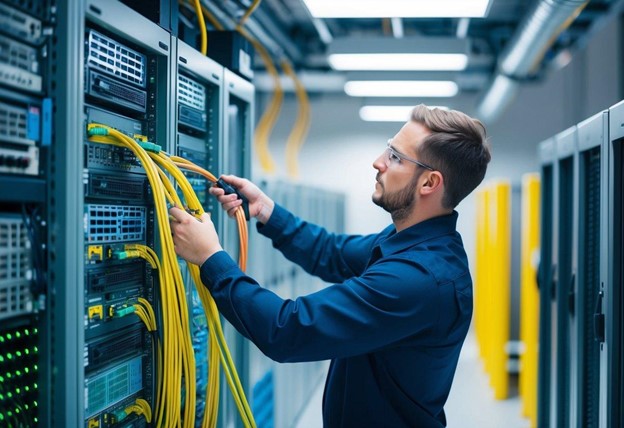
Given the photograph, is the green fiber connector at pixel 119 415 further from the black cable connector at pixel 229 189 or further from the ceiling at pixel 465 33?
the ceiling at pixel 465 33

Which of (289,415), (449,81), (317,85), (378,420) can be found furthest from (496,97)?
(378,420)

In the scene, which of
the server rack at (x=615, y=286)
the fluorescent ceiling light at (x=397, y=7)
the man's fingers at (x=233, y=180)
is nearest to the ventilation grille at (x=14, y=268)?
the man's fingers at (x=233, y=180)

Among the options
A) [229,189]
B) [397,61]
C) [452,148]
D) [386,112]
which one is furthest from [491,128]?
[229,189]

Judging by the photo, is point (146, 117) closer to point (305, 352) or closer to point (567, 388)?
point (305, 352)

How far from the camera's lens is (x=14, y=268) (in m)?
1.14

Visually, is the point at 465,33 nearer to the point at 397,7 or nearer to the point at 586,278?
the point at 397,7

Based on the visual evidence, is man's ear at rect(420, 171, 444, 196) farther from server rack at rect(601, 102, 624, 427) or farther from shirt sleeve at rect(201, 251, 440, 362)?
server rack at rect(601, 102, 624, 427)

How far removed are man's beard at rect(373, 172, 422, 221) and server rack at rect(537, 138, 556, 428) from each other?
1.27 m

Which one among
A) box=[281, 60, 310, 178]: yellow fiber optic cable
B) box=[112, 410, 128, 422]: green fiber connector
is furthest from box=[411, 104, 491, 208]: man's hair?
box=[281, 60, 310, 178]: yellow fiber optic cable

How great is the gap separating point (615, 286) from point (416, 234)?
59cm

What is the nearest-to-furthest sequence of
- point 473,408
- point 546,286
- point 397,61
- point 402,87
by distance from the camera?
1. point 546,286
2. point 397,61
3. point 402,87
4. point 473,408

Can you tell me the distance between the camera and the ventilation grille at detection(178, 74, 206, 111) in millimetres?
1716

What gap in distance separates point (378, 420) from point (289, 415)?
239 centimetres

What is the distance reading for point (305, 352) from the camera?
57.7 inches
